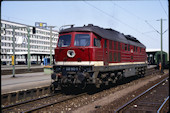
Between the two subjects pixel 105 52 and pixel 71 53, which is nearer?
pixel 71 53

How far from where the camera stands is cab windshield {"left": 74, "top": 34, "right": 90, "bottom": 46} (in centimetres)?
1219

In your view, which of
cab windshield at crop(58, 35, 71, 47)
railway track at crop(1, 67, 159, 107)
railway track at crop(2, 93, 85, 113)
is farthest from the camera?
cab windshield at crop(58, 35, 71, 47)

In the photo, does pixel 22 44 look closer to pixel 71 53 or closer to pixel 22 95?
pixel 22 95

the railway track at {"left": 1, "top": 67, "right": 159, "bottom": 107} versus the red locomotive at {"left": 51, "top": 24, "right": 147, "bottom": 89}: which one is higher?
the red locomotive at {"left": 51, "top": 24, "right": 147, "bottom": 89}

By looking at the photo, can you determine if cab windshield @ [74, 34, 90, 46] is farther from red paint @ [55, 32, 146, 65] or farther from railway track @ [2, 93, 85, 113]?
railway track @ [2, 93, 85, 113]

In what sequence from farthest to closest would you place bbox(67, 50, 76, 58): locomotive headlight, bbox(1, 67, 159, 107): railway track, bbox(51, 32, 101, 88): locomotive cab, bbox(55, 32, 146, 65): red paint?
1. bbox(67, 50, 76, 58): locomotive headlight
2. bbox(55, 32, 146, 65): red paint
3. bbox(51, 32, 101, 88): locomotive cab
4. bbox(1, 67, 159, 107): railway track

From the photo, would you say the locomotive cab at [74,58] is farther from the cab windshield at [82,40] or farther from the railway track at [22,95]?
the railway track at [22,95]

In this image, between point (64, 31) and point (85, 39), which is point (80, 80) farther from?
point (64, 31)

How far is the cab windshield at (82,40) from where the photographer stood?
12189 millimetres

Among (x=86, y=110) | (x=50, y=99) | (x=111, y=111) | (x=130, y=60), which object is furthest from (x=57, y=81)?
(x=130, y=60)

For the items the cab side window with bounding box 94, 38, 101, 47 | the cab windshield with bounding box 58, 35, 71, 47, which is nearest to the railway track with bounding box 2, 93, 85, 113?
the cab windshield with bounding box 58, 35, 71, 47

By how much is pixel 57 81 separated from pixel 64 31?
333cm

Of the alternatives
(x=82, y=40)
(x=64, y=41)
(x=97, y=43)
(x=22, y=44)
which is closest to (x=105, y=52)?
(x=97, y=43)

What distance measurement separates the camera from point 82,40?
40.4ft
